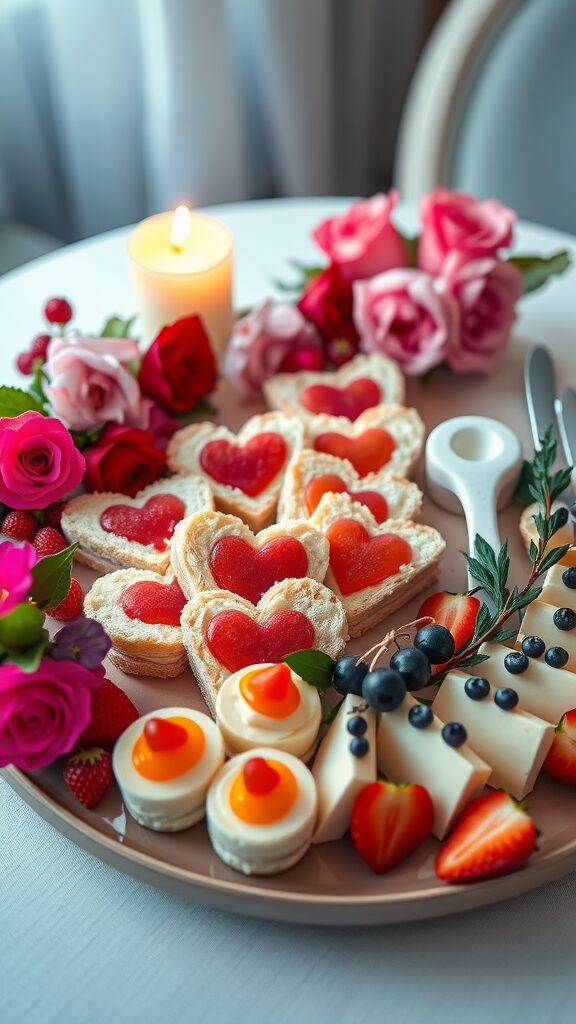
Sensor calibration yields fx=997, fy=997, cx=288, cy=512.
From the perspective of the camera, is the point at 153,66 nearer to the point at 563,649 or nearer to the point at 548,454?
the point at 548,454

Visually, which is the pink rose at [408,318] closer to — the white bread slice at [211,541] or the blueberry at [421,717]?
the white bread slice at [211,541]

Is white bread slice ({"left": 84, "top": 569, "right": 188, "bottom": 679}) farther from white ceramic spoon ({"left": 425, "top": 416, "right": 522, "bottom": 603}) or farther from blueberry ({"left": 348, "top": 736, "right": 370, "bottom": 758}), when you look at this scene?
white ceramic spoon ({"left": 425, "top": 416, "right": 522, "bottom": 603})

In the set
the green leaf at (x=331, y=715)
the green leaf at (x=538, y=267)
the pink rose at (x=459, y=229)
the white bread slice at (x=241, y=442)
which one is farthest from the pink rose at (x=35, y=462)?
the green leaf at (x=538, y=267)

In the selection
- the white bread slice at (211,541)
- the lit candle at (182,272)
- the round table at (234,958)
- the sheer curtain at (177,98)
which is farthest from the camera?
the sheer curtain at (177,98)

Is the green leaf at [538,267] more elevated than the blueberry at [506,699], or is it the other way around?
the green leaf at [538,267]

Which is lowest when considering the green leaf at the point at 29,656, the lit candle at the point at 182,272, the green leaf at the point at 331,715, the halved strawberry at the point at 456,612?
the green leaf at the point at 331,715

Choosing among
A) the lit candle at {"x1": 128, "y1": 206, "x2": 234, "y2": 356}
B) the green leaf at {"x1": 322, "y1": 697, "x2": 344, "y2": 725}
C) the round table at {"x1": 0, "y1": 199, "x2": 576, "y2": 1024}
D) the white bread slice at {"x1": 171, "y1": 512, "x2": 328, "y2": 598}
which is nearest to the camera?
the round table at {"x1": 0, "y1": 199, "x2": 576, "y2": 1024}

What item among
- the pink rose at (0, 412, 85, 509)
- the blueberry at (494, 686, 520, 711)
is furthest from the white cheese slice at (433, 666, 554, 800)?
the pink rose at (0, 412, 85, 509)
